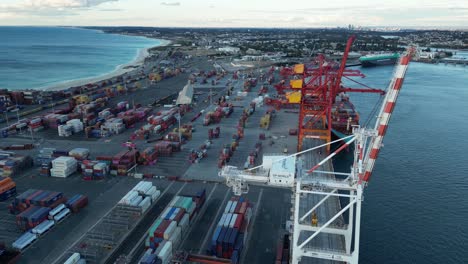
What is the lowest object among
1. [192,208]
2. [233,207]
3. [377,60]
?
[192,208]

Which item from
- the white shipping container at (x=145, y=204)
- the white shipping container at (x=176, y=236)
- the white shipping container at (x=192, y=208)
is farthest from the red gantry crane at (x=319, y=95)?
the white shipping container at (x=176, y=236)

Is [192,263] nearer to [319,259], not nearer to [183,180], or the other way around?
[319,259]

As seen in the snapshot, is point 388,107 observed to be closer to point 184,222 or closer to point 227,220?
point 227,220

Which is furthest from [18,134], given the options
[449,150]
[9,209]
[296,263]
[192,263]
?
[449,150]

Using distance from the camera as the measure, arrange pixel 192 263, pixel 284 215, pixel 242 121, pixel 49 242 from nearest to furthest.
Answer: pixel 192 263
pixel 49 242
pixel 284 215
pixel 242 121

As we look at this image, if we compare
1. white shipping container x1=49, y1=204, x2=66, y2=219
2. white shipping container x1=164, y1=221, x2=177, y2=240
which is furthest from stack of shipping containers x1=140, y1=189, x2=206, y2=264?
white shipping container x1=49, y1=204, x2=66, y2=219

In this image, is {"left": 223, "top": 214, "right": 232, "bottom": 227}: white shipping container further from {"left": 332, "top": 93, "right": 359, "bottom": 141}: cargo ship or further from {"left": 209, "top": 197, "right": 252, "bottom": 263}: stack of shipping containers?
{"left": 332, "top": 93, "right": 359, "bottom": 141}: cargo ship

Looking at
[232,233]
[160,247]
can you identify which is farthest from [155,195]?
[232,233]

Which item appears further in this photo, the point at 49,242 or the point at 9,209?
the point at 9,209
